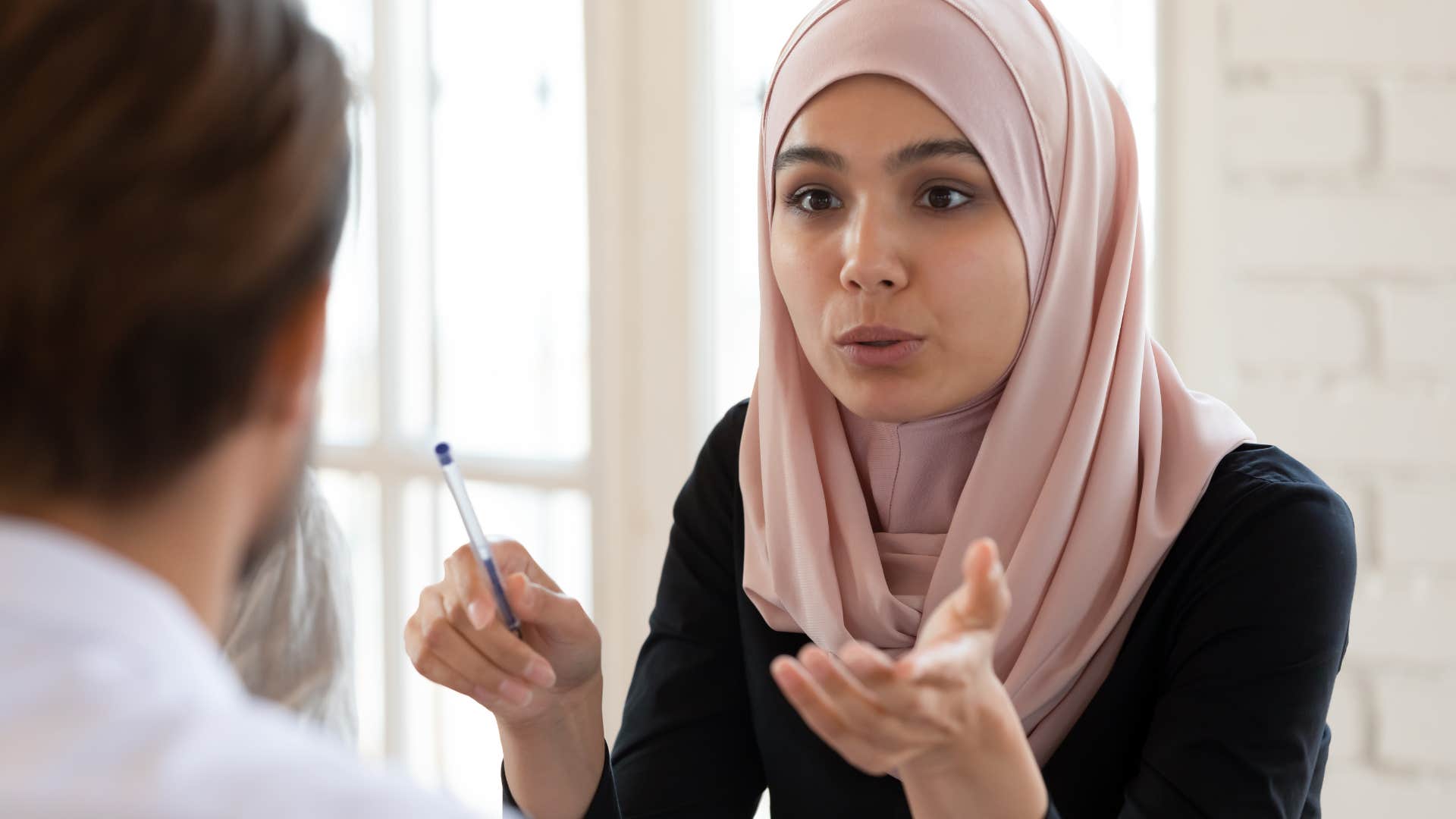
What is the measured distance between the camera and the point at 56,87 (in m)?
0.52

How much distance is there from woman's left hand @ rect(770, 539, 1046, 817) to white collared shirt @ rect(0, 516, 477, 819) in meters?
0.28

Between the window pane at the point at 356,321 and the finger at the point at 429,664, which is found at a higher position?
the window pane at the point at 356,321

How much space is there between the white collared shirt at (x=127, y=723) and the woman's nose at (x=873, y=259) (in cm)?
69

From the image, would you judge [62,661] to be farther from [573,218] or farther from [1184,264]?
[573,218]

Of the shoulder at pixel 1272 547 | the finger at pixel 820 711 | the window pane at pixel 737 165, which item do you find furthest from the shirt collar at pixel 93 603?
the window pane at pixel 737 165

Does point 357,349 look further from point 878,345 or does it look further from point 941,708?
point 941,708

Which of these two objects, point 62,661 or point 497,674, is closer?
point 62,661

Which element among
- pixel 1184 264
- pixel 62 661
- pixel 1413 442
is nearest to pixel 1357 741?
pixel 1413 442

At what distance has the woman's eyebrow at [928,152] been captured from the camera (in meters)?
1.12

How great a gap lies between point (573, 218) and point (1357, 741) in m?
1.27

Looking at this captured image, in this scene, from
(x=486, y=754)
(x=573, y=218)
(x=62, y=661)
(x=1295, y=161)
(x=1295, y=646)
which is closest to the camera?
(x=62, y=661)

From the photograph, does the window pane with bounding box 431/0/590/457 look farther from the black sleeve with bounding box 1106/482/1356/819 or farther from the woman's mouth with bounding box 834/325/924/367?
the black sleeve with bounding box 1106/482/1356/819

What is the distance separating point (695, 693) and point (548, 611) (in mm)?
263

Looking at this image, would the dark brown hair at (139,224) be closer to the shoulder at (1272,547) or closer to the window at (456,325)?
the shoulder at (1272,547)
